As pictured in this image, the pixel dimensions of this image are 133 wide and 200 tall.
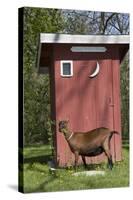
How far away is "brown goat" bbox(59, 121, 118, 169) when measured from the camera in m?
6.29

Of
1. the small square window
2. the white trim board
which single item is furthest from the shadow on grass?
the white trim board

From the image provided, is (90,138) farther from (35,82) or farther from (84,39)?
(84,39)

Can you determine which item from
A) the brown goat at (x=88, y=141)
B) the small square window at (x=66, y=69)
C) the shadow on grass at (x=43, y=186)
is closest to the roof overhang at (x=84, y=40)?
the small square window at (x=66, y=69)

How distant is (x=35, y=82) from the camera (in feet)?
19.8

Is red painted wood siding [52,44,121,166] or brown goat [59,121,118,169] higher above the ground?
red painted wood siding [52,44,121,166]

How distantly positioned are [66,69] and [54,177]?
43.0 inches

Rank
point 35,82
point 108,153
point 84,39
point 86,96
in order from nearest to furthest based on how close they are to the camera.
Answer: point 35,82, point 84,39, point 86,96, point 108,153

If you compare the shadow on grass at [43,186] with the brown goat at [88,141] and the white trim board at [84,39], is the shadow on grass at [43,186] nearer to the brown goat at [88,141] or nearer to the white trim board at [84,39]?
the brown goat at [88,141]

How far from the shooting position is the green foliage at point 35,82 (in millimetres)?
5934

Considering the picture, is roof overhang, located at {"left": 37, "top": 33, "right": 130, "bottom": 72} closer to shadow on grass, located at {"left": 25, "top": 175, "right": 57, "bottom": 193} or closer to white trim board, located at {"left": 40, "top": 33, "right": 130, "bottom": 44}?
white trim board, located at {"left": 40, "top": 33, "right": 130, "bottom": 44}

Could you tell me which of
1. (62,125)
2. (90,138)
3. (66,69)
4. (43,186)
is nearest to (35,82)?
(66,69)

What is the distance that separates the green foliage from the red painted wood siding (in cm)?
13

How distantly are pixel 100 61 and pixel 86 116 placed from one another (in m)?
0.59

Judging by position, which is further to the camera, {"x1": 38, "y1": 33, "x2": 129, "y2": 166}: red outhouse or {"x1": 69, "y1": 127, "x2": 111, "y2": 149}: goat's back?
{"x1": 69, "y1": 127, "x2": 111, "y2": 149}: goat's back
